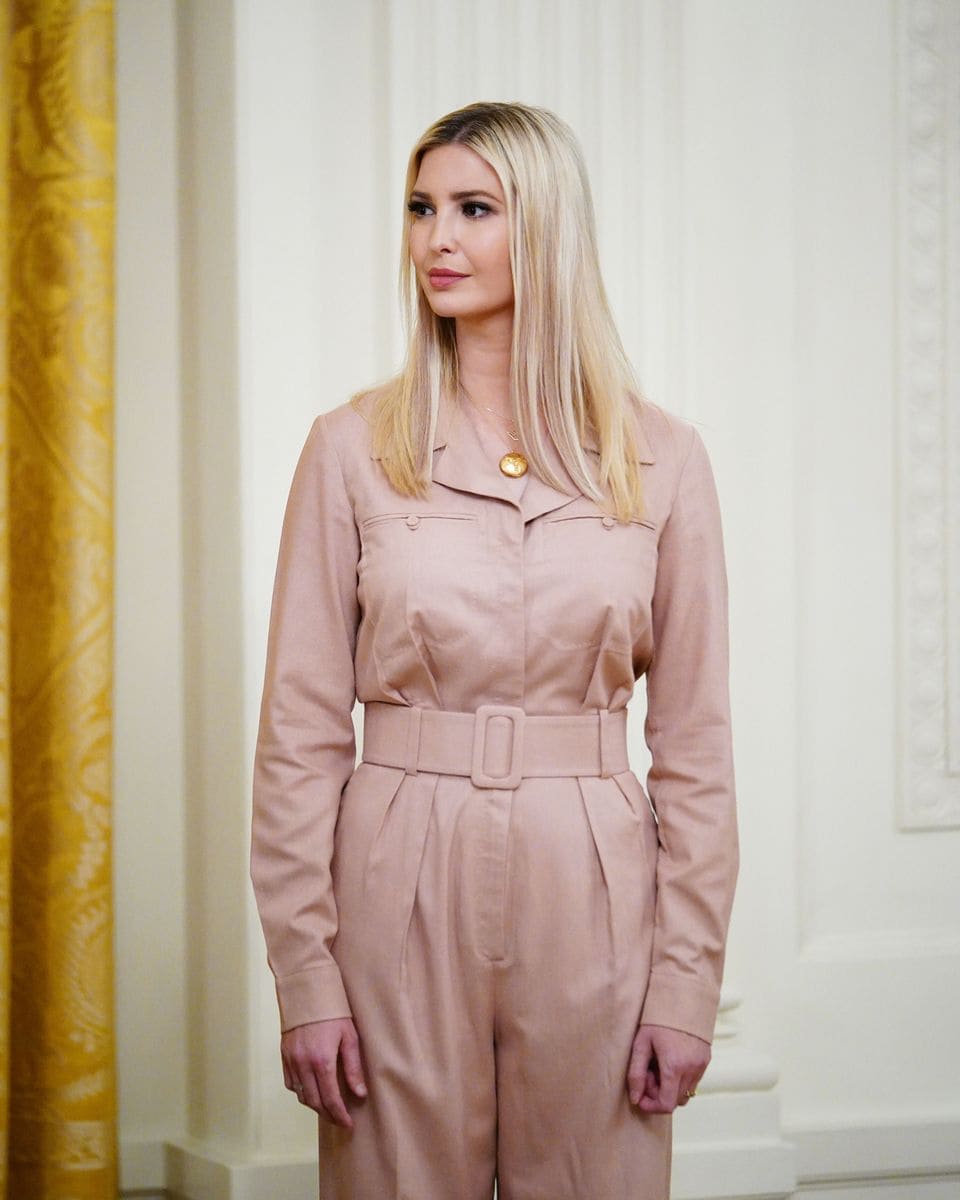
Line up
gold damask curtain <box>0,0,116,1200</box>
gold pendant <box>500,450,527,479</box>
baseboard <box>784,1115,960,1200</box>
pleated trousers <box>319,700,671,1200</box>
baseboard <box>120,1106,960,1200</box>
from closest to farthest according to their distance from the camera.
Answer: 1. pleated trousers <box>319,700,671,1200</box>
2. gold pendant <box>500,450,527,479</box>
3. gold damask curtain <box>0,0,116,1200</box>
4. baseboard <box>120,1106,960,1200</box>
5. baseboard <box>784,1115,960,1200</box>

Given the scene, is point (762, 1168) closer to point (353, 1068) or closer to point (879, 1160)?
point (879, 1160)

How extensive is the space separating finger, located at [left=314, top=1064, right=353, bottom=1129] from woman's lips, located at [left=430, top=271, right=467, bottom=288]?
32.5 inches

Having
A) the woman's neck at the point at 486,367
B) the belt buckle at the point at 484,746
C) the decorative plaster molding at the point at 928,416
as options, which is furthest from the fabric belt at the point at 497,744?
the decorative plaster molding at the point at 928,416

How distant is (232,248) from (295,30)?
360mm

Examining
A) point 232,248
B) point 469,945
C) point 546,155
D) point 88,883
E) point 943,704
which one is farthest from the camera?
point 943,704

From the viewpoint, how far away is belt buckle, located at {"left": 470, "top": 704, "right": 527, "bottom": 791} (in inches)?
57.6

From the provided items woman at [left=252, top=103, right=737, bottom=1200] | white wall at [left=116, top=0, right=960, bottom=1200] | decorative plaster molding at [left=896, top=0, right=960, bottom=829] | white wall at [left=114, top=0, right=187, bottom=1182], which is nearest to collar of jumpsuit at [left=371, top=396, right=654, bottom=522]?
woman at [left=252, top=103, right=737, bottom=1200]

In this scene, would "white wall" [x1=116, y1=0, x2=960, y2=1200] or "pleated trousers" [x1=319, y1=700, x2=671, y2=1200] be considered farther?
"white wall" [x1=116, y1=0, x2=960, y2=1200]

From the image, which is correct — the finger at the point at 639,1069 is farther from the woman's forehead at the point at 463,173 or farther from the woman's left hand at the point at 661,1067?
the woman's forehead at the point at 463,173

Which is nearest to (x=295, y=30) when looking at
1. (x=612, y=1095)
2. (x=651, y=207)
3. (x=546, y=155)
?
(x=651, y=207)

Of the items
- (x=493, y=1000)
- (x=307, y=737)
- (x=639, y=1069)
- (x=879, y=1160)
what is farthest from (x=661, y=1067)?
(x=879, y=1160)

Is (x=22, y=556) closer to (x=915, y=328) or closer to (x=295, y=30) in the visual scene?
→ (x=295, y=30)

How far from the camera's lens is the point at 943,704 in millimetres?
2527

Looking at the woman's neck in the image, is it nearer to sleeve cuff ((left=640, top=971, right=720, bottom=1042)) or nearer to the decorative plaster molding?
sleeve cuff ((left=640, top=971, right=720, bottom=1042))
